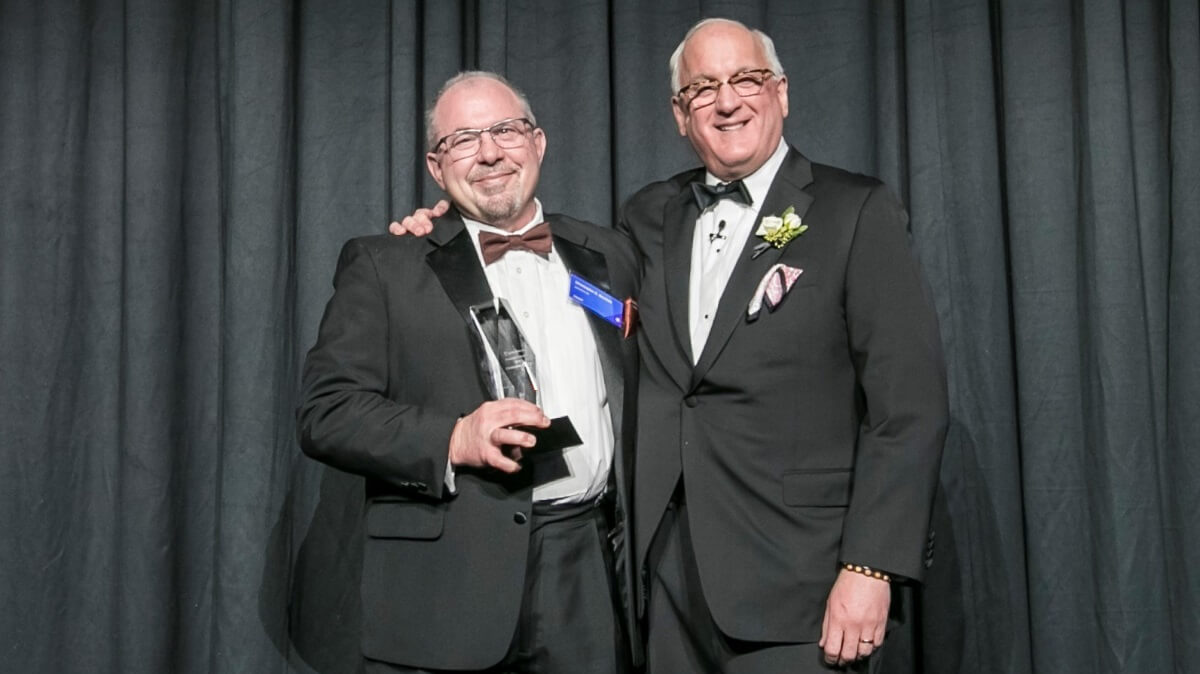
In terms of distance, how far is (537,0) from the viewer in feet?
9.77

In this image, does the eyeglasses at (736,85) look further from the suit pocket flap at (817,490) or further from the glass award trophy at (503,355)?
the suit pocket flap at (817,490)

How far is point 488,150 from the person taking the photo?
2193 mm

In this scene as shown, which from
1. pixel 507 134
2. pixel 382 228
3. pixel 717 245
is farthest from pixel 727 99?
pixel 382 228

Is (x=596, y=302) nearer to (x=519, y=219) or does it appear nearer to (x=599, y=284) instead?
(x=599, y=284)

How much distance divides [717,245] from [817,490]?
0.46m

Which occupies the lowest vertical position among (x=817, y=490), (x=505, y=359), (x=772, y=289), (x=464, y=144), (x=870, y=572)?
(x=870, y=572)

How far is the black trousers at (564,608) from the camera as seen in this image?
2.04 m

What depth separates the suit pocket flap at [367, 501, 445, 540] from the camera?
6.59 feet

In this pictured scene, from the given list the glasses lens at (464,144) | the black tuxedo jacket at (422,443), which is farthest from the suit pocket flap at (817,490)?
the glasses lens at (464,144)

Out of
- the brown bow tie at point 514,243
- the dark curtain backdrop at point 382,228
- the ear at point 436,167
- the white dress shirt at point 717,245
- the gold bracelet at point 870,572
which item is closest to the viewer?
the gold bracelet at point 870,572

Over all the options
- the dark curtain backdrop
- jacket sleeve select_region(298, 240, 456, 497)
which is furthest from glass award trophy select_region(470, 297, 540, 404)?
the dark curtain backdrop

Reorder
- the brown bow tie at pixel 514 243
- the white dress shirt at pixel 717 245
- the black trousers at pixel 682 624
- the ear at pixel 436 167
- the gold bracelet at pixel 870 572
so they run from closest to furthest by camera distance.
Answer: the gold bracelet at pixel 870 572 < the black trousers at pixel 682 624 < the white dress shirt at pixel 717 245 < the brown bow tie at pixel 514 243 < the ear at pixel 436 167

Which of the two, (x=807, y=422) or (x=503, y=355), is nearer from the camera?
(x=807, y=422)

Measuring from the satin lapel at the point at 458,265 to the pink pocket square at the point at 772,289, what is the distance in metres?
0.50
